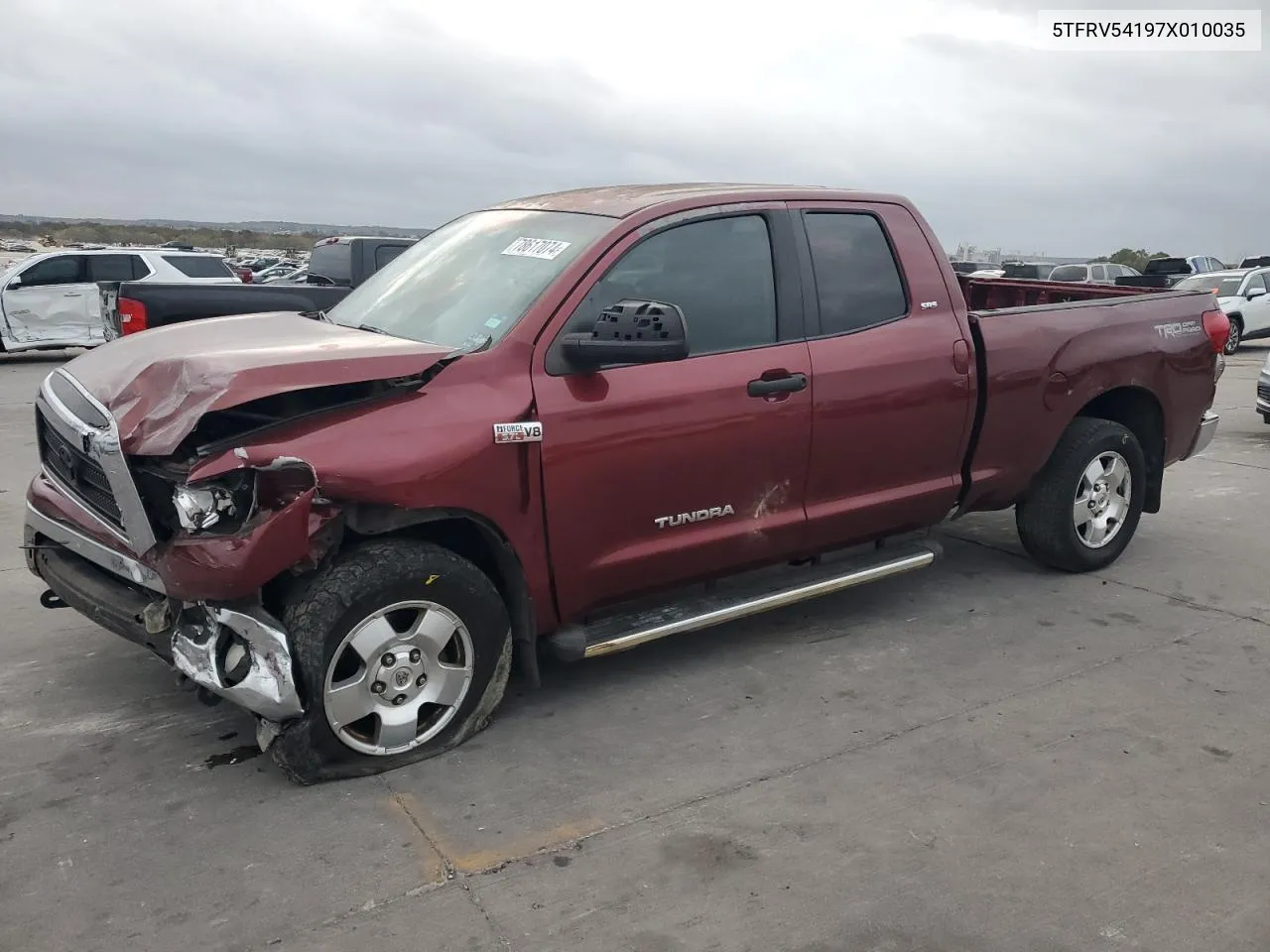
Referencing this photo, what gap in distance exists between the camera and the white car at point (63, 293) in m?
16.5

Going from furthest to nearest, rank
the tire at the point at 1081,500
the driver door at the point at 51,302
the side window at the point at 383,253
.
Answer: the driver door at the point at 51,302
the side window at the point at 383,253
the tire at the point at 1081,500

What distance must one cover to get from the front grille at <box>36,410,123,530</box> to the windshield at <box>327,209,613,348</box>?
117 cm

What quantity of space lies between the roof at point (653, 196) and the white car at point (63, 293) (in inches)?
→ 509

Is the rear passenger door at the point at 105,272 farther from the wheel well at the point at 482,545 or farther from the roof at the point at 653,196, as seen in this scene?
the wheel well at the point at 482,545

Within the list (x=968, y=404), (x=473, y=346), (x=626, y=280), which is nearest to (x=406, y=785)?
(x=473, y=346)

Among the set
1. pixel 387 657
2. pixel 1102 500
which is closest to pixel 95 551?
pixel 387 657

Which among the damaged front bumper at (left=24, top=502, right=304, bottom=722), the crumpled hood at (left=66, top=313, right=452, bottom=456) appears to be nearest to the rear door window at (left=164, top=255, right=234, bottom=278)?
the crumpled hood at (left=66, top=313, right=452, bottom=456)

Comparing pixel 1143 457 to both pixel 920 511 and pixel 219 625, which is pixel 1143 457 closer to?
pixel 920 511

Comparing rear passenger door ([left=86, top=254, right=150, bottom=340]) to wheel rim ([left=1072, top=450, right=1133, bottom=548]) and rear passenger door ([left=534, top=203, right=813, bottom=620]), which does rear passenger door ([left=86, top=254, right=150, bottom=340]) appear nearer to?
rear passenger door ([left=534, top=203, right=813, bottom=620])

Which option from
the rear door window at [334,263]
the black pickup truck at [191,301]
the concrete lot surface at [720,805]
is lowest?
the concrete lot surface at [720,805]

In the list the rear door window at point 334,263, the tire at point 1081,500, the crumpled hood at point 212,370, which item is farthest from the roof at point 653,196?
the rear door window at point 334,263

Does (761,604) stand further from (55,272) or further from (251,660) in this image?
(55,272)

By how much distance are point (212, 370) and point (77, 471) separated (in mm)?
897

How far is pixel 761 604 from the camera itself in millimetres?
4434
